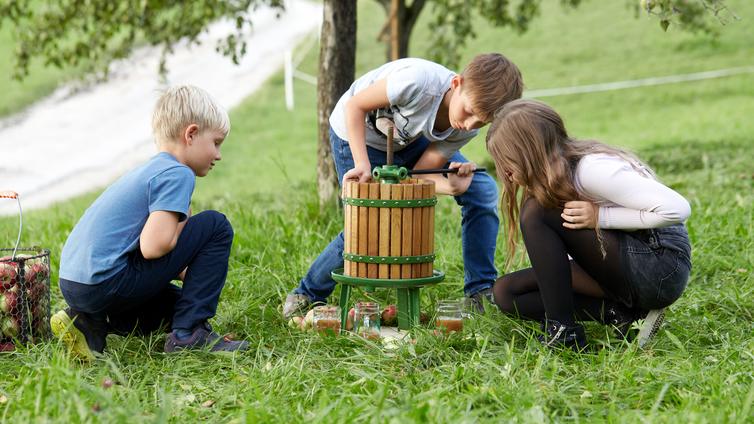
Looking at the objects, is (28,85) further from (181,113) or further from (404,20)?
(181,113)

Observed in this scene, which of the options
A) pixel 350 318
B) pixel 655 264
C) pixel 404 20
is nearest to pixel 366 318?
pixel 350 318

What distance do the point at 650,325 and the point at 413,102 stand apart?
4.24 feet

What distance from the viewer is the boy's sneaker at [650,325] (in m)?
3.60

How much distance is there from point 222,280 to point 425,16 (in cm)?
2427

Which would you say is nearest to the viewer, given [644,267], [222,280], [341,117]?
[644,267]

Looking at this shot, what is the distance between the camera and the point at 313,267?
4309 millimetres

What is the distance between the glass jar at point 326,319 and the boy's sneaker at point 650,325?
1.22 meters

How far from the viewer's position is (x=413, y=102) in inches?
154

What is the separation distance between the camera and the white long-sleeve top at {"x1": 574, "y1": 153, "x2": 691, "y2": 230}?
3.38 m

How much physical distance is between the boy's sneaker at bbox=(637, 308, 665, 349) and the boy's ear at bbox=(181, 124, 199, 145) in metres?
1.86

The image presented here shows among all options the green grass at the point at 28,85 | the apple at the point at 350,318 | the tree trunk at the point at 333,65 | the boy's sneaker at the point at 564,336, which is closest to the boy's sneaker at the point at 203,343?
the apple at the point at 350,318

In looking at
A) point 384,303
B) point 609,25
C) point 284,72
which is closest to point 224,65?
point 284,72

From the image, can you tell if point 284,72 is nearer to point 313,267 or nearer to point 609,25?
point 609,25

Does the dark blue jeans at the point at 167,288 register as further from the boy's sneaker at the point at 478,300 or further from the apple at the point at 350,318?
the boy's sneaker at the point at 478,300
